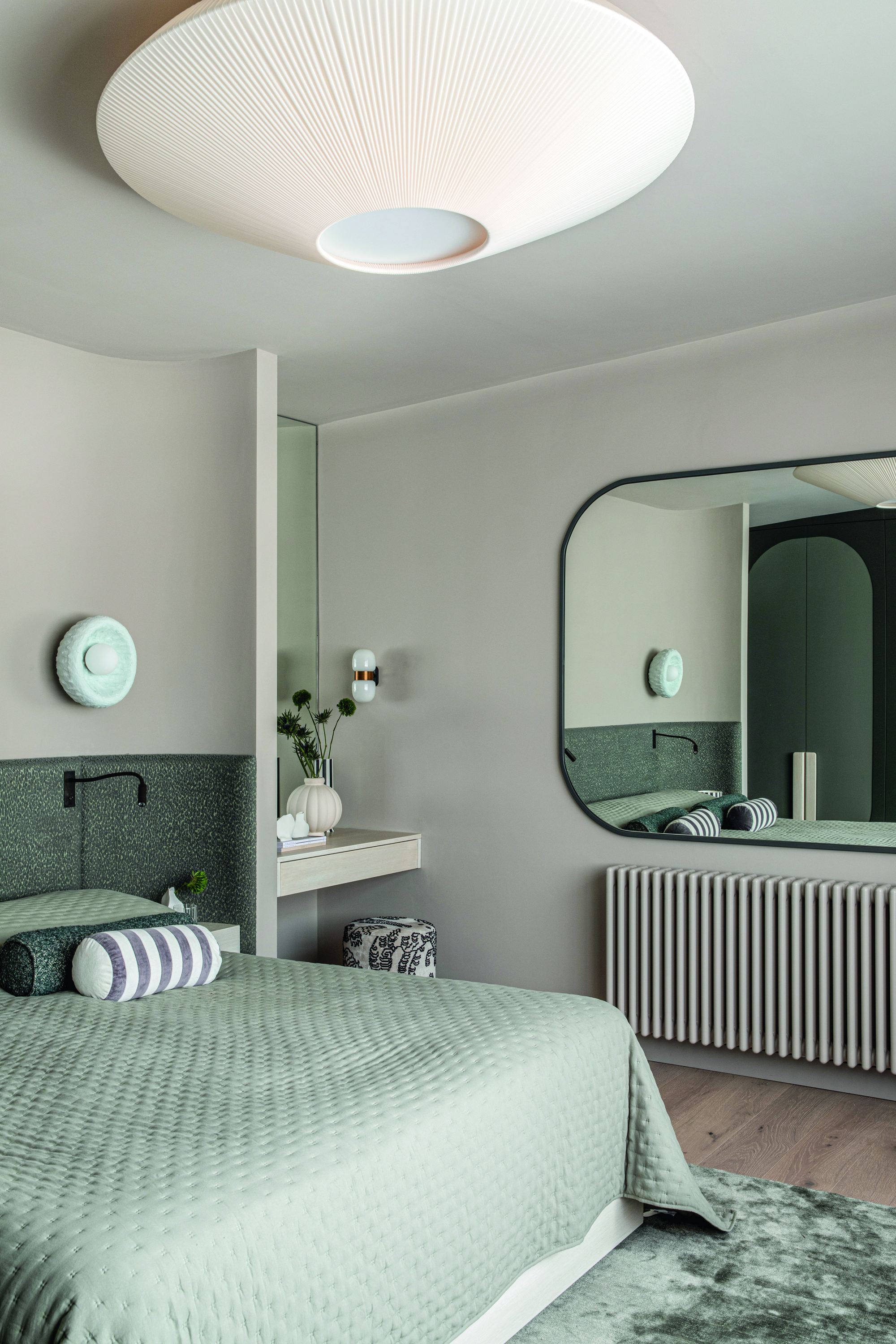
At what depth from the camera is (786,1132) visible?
3.00 metres

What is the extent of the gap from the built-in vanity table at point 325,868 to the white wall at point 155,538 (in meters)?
0.12

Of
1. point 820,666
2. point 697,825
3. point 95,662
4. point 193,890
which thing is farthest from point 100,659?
point 820,666

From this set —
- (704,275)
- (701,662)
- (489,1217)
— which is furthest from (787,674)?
(489,1217)

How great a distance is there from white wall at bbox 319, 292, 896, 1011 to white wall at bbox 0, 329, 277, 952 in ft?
2.49

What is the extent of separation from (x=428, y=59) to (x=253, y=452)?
7.34 ft

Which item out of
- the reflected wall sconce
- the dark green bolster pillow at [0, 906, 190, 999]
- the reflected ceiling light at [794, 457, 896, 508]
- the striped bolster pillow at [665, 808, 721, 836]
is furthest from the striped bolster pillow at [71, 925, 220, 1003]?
the reflected ceiling light at [794, 457, 896, 508]

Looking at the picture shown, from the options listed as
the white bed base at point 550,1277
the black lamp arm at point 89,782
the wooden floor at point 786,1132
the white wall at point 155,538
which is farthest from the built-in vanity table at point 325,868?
the white bed base at point 550,1277

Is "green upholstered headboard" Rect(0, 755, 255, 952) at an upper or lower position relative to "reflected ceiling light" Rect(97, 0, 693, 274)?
lower

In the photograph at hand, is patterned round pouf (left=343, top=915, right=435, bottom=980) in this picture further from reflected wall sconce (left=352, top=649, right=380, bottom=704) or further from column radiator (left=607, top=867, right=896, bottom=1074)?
reflected wall sconce (left=352, top=649, right=380, bottom=704)

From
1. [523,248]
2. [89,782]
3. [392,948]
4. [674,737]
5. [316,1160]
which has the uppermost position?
[523,248]

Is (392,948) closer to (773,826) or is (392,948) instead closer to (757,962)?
(757,962)

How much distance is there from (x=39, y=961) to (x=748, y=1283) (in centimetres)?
175

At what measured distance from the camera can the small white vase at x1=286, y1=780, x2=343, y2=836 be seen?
161 inches

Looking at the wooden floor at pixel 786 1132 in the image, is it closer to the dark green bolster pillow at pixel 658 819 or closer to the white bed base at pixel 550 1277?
the white bed base at pixel 550 1277
